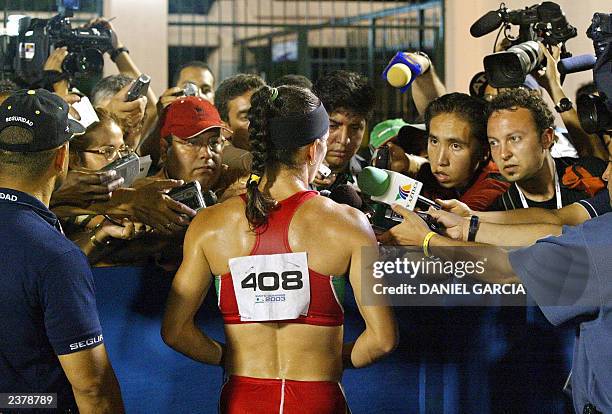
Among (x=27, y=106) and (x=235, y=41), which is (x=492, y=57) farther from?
(x=235, y=41)

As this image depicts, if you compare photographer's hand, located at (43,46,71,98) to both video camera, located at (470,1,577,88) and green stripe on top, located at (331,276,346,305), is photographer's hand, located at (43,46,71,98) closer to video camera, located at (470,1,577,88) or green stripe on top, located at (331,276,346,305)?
video camera, located at (470,1,577,88)

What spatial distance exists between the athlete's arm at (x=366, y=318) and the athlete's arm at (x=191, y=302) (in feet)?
1.48

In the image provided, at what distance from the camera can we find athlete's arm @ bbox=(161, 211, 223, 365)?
2.95 m

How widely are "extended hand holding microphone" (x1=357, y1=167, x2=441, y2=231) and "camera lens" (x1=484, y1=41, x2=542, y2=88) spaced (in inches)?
34.5

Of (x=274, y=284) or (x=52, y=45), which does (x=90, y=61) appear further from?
(x=274, y=284)

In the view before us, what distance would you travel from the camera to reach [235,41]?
345 inches

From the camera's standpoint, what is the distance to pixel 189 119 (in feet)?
13.7

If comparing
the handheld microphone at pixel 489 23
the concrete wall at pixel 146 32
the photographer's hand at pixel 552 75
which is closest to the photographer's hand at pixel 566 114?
the photographer's hand at pixel 552 75

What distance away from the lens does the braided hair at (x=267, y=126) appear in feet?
9.53

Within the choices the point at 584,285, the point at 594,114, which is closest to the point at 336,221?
the point at 584,285

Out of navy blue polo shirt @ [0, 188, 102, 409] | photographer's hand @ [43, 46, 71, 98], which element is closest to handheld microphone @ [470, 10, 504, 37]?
photographer's hand @ [43, 46, 71, 98]

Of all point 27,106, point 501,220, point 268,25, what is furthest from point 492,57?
point 268,25

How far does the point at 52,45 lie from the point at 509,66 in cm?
266

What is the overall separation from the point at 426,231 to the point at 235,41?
5.75 meters
